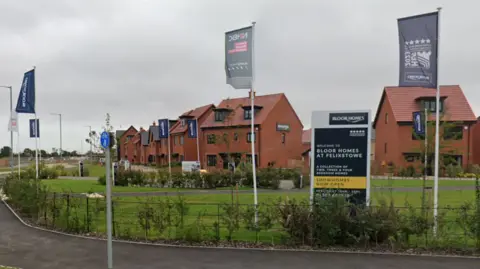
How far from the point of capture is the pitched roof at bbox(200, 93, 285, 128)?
5194 centimetres

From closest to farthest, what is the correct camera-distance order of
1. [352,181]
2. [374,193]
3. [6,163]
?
[352,181], [374,193], [6,163]

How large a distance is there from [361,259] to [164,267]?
4.56m

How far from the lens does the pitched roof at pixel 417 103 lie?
47.3m

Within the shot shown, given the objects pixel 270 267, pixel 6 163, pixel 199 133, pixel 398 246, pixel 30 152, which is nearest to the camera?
pixel 270 267

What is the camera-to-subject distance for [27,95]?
843 inches

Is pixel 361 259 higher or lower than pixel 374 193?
lower

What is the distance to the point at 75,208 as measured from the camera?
45.8ft

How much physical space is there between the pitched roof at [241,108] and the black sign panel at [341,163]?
36.6 meters

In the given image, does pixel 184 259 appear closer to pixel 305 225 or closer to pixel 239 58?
pixel 305 225

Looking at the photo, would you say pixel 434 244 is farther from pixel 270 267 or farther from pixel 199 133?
pixel 199 133

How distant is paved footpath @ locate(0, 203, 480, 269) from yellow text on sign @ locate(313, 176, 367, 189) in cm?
228

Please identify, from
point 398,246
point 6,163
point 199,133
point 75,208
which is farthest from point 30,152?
point 398,246

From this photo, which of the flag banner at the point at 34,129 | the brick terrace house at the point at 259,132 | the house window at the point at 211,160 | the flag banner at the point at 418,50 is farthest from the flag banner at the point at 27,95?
the house window at the point at 211,160

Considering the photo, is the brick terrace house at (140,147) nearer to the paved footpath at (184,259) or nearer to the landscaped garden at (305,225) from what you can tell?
the landscaped garden at (305,225)
